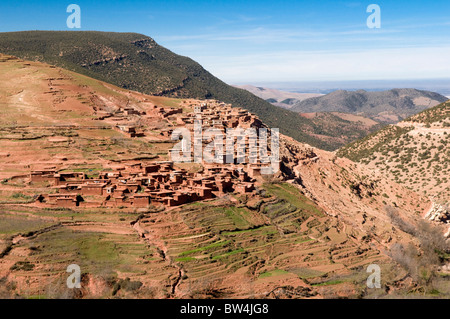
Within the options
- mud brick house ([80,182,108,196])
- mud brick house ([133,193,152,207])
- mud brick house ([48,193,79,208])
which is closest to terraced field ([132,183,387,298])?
mud brick house ([133,193,152,207])

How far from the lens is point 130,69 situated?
126812 millimetres

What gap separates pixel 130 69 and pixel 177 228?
10191 centimetres

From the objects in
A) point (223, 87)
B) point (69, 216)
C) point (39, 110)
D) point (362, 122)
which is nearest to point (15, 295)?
point (69, 216)

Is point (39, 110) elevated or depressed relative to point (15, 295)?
elevated

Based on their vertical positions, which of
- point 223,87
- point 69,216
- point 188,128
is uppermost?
point 223,87

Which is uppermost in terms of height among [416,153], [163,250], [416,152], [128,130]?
[128,130]

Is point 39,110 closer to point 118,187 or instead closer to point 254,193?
point 118,187

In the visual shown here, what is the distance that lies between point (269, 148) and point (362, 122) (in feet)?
414

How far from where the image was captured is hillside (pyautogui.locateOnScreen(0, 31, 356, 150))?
115 m

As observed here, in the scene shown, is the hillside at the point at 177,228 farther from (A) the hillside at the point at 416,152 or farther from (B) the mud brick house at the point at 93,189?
(A) the hillside at the point at 416,152

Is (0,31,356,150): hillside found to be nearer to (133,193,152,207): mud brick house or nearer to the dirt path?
(133,193,152,207): mud brick house

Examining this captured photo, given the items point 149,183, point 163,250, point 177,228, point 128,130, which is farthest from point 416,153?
point 163,250

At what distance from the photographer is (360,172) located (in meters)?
62.0

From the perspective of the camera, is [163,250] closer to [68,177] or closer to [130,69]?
[68,177]
